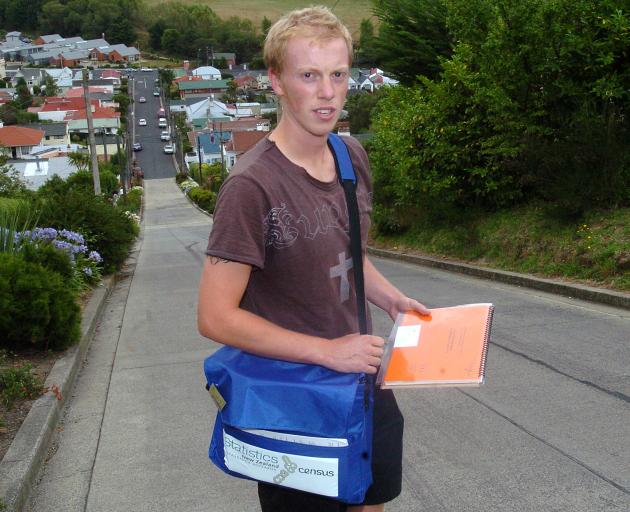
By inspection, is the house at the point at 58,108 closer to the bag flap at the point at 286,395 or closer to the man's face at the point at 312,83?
the man's face at the point at 312,83

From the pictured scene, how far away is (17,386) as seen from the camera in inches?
237

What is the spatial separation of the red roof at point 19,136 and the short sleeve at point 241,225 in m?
93.6

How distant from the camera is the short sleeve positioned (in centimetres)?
210

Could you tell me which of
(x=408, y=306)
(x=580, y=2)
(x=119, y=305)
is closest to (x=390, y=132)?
(x=580, y=2)

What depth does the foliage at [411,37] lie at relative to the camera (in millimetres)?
19141

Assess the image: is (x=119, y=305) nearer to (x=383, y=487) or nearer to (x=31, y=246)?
(x=31, y=246)

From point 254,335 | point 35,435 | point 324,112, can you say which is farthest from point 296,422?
point 35,435

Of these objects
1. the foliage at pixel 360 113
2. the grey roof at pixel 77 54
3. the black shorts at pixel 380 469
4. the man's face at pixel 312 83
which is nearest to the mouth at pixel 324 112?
the man's face at pixel 312 83

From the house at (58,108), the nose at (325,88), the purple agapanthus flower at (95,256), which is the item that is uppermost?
the nose at (325,88)

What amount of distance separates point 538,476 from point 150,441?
2.54 metres

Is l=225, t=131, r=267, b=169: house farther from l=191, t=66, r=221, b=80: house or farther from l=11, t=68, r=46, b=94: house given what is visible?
l=11, t=68, r=46, b=94: house

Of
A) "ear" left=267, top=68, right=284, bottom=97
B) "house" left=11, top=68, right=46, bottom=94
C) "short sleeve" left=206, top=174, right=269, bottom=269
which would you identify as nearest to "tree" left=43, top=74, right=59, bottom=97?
"house" left=11, top=68, right=46, bottom=94

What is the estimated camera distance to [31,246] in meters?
8.98

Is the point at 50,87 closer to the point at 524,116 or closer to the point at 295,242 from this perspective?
the point at 524,116
